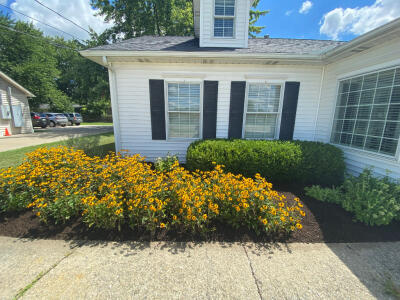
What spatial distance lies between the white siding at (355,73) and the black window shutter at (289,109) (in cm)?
77

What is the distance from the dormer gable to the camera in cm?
473

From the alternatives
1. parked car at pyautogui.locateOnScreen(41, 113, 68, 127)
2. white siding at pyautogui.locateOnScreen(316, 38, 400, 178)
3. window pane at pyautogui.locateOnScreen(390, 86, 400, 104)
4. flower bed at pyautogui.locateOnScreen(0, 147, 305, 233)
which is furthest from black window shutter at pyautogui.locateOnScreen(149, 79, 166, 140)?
parked car at pyautogui.locateOnScreen(41, 113, 68, 127)

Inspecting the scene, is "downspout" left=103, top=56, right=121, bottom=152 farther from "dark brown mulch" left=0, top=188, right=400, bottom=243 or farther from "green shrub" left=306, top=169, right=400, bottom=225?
"green shrub" left=306, top=169, right=400, bottom=225

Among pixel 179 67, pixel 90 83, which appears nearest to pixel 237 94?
pixel 179 67

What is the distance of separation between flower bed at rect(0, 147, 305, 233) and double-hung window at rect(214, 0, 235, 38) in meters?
4.48

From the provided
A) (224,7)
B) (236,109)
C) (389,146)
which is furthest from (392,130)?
(224,7)

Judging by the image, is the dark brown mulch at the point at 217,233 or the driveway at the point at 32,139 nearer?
the dark brown mulch at the point at 217,233

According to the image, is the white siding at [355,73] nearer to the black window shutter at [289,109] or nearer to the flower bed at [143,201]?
the black window shutter at [289,109]

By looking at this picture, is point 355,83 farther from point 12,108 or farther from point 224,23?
point 12,108

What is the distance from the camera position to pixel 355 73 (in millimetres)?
3719

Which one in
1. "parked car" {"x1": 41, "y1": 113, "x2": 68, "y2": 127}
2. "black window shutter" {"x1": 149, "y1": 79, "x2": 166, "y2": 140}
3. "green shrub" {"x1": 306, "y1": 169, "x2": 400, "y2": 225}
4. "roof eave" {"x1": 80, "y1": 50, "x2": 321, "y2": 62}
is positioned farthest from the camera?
"parked car" {"x1": 41, "y1": 113, "x2": 68, "y2": 127}

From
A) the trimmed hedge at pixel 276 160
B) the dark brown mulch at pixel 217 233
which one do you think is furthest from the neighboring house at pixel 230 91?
the dark brown mulch at pixel 217 233

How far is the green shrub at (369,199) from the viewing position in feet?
8.16

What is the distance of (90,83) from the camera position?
13.2m
